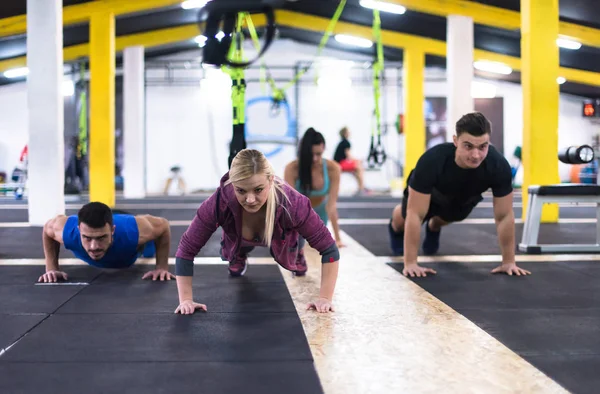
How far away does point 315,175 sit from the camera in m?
4.68

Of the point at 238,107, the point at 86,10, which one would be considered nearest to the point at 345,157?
the point at 86,10

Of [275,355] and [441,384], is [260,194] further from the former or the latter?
[441,384]

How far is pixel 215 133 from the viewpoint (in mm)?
15250

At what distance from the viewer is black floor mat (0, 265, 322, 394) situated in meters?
1.73

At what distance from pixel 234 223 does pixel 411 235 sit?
3.90ft

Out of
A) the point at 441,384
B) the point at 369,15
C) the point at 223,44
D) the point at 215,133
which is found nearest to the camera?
the point at 441,384

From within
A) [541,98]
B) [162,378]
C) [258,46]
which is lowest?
[162,378]

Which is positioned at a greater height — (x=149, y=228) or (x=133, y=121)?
(x=133, y=121)

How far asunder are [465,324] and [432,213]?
5.57ft

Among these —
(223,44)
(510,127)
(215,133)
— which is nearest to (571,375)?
(223,44)

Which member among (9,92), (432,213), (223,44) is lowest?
(432,213)

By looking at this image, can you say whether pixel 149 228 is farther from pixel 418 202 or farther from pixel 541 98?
pixel 541 98

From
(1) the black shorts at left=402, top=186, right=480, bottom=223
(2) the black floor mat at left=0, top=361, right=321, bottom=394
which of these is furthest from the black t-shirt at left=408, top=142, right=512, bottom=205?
(2) the black floor mat at left=0, top=361, right=321, bottom=394

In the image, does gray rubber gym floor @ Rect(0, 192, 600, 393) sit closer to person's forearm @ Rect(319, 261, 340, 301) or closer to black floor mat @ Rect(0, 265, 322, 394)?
black floor mat @ Rect(0, 265, 322, 394)
